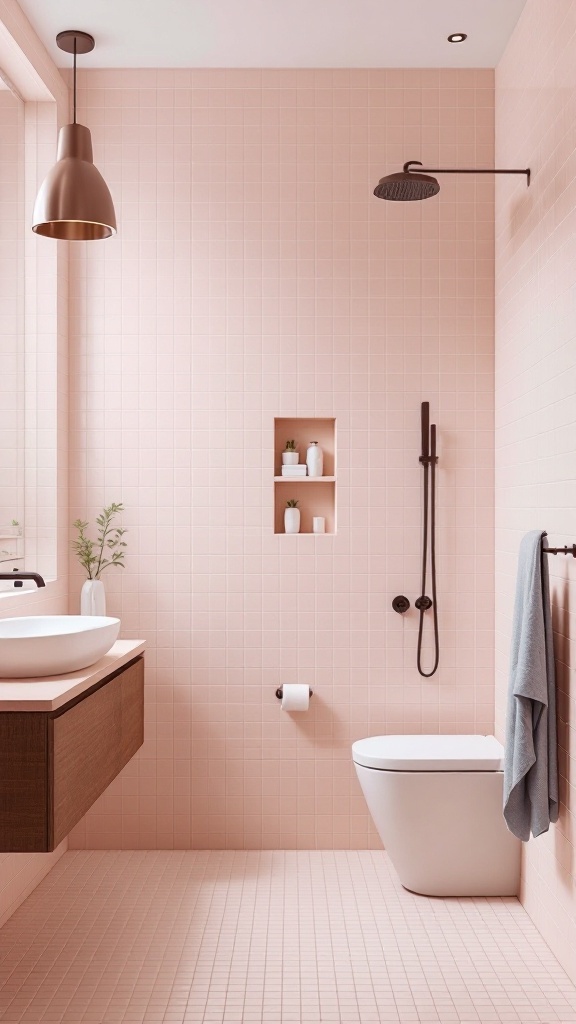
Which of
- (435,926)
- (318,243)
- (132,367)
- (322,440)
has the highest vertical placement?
(318,243)

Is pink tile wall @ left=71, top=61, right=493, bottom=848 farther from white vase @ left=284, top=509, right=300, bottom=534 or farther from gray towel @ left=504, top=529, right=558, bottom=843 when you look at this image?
gray towel @ left=504, top=529, right=558, bottom=843

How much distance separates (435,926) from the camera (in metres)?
2.71

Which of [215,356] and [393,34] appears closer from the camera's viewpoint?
[393,34]

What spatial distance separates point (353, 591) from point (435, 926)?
119cm

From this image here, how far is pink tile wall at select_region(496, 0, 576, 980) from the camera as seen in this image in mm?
2387

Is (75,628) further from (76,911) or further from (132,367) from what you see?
(132,367)

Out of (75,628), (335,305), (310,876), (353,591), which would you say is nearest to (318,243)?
(335,305)

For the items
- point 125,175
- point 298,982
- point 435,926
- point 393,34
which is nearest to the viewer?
point 298,982

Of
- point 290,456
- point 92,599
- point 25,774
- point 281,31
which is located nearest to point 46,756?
point 25,774

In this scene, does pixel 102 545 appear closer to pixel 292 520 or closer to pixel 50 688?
pixel 292 520

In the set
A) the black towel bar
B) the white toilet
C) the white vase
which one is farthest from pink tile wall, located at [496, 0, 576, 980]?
the white vase

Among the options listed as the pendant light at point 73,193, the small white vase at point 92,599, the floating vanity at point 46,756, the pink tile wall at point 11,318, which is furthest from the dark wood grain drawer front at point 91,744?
the pendant light at point 73,193

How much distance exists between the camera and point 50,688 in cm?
200

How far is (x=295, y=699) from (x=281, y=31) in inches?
94.5
